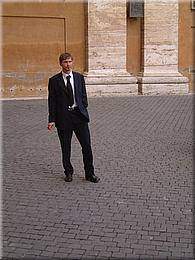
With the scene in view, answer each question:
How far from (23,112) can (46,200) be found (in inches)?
320

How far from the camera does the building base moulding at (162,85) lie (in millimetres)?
18375

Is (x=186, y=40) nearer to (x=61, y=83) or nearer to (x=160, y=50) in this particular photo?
(x=160, y=50)

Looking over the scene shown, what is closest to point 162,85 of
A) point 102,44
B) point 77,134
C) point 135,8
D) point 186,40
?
point 186,40

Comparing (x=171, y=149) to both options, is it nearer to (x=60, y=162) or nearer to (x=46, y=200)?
(x=60, y=162)

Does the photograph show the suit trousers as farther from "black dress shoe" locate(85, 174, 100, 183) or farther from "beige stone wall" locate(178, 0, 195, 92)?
"beige stone wall" locate(178, 0, 195, 92)

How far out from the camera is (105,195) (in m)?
6.70

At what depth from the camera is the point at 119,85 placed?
18203 millimetres

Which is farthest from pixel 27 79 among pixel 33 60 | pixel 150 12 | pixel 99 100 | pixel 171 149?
pixel 171 149

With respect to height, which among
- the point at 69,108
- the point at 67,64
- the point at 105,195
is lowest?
the point at 105,195

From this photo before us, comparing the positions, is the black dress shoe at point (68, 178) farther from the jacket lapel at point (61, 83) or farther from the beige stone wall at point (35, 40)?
the beige stone wall at point (35, 40)

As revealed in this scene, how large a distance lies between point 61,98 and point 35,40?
10841 millimetres

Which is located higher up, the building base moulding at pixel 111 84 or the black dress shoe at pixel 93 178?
the building base moulding at pixel 111 84

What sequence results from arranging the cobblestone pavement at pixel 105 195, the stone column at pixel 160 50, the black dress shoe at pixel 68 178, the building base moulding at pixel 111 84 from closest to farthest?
the cobblestone pavement at pixel 105 195 < the black dress shoe at pixel 68 178 < the building base moulding at pixel 111 84 < the stone column at pixel 160 50

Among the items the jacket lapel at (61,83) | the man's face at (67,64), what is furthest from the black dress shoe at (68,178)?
the man's face at (67,64)
